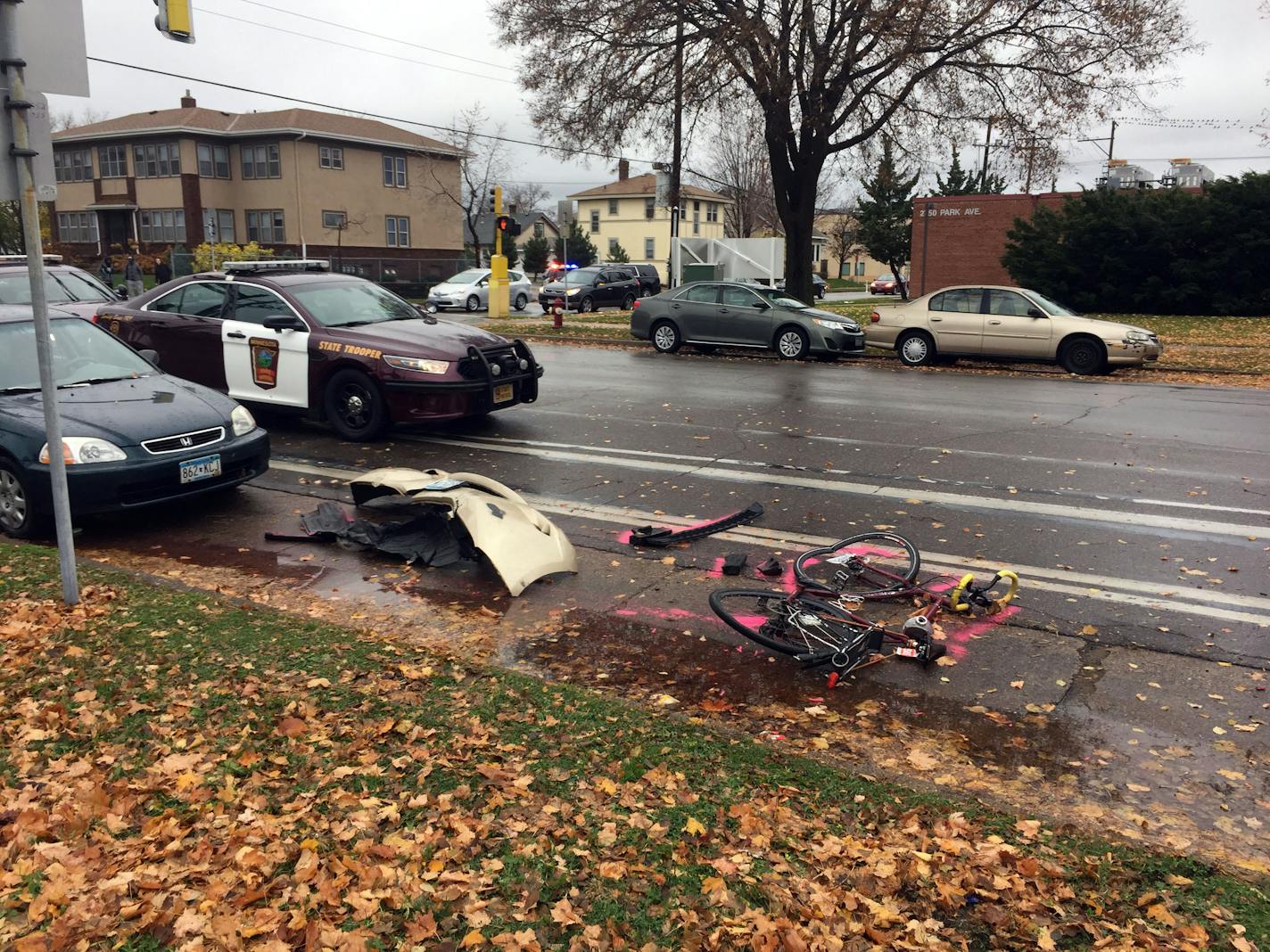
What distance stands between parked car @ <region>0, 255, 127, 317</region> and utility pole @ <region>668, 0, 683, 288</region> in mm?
14045

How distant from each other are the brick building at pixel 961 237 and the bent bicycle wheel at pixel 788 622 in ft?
111

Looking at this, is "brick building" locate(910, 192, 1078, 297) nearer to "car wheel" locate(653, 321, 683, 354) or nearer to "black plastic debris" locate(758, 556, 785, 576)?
"car wheel" locate(653, 321, 683, 354)

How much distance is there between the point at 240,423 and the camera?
8.07 metres

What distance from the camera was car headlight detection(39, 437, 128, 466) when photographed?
6.93 m

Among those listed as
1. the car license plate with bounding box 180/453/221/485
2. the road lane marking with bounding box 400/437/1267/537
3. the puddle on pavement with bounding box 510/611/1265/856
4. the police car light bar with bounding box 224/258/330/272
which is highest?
the police car light bar with bounding box 224/258/330/272

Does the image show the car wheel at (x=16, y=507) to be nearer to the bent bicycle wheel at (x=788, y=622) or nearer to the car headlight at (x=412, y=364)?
the car headlight at (x=412, y=364)

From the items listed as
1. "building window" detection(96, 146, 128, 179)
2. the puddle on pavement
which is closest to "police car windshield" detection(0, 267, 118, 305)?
the puddle on pavement

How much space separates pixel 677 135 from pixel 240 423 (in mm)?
21965

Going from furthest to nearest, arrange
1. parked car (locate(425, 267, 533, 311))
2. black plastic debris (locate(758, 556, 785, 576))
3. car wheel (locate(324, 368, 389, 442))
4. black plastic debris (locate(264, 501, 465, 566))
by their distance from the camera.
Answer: parked car (locate(425, 267, 533, 311)) → car wheel (locate(324, 368, 389, 442)) → black plastic debris (locate(264, 501, 465, 566)) → black plastic debris (locate(758, 556, 785, 576))

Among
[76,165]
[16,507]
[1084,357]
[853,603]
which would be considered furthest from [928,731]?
[76,165]

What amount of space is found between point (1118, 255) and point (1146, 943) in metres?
30.2

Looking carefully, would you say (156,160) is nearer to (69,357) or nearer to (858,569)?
(69,357)

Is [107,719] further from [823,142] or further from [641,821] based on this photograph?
[823,142]

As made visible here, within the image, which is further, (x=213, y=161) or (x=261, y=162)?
(x=213, y=161)
